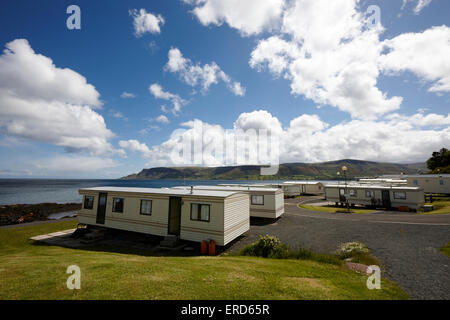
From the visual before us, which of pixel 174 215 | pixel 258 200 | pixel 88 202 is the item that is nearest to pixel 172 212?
pixel 174 215

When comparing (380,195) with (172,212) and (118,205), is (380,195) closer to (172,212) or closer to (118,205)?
(172,212)

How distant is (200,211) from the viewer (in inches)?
547

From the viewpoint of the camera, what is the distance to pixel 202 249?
12680 millimetres

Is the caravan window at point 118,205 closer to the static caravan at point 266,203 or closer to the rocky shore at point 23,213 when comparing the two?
the static caravan at point 266,203

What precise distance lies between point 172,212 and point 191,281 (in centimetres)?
854

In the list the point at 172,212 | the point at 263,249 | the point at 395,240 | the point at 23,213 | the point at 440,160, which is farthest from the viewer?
the point at 440,160

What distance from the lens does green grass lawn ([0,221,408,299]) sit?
19.9ft

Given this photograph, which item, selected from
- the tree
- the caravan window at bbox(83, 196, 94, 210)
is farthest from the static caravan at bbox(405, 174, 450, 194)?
the caravan window at bbox(83, 196, 94, 210)

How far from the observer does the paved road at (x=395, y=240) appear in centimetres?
781

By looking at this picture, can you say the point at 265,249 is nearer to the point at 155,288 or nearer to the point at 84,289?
the point at 155,288

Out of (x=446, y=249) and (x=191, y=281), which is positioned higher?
(x=191, y=281)

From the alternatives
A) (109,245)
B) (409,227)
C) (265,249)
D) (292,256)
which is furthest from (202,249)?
(409,227)

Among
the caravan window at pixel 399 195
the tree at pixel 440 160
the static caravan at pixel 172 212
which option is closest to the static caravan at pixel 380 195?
the caravan window at pixel 399 195
